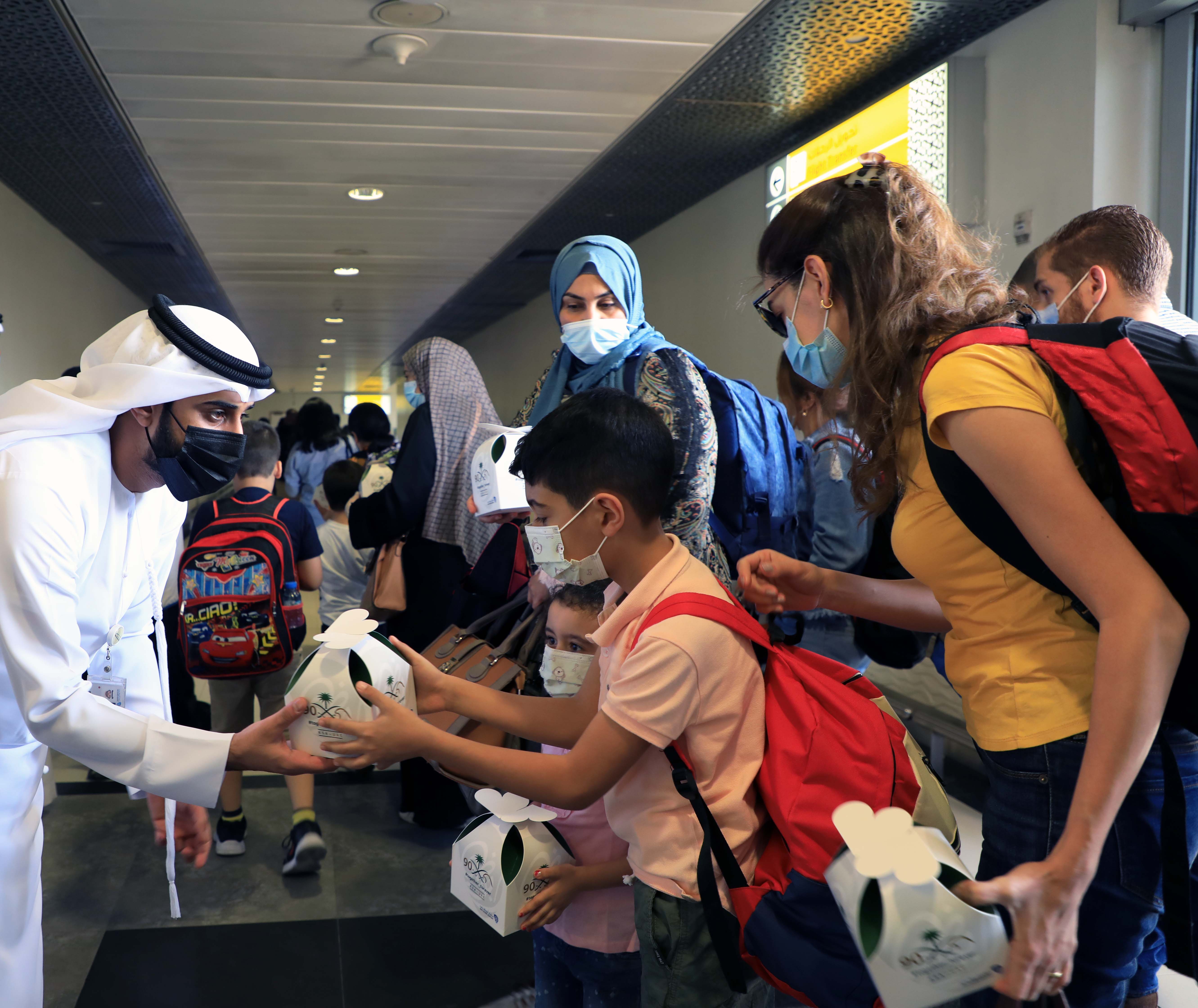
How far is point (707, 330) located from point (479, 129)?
228 cm

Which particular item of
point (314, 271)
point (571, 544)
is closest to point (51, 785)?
point (571, 544)

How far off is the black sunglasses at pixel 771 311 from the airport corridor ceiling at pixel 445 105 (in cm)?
268

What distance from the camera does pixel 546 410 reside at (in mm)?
2902

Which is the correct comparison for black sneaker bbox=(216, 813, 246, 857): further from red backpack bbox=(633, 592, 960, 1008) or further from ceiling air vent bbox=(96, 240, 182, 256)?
ceiling air vent bbox=(96, 240, 182, 256)

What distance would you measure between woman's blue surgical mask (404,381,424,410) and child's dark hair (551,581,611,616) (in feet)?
6.55

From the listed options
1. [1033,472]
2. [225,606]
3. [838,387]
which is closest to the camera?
[1033,472]

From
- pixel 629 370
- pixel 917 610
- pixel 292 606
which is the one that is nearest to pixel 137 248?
pixel 292 606

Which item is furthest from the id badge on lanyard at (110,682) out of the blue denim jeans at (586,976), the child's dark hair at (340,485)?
the child's dark hair at (340,485)

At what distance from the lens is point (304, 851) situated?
11.1 feet

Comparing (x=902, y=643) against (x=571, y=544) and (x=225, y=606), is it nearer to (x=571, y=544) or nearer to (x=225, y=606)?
(x=571, y=544)

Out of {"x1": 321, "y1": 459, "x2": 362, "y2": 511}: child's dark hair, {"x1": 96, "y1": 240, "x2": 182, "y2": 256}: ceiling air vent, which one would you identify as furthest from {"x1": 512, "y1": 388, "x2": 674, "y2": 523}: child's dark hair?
{"x1": 96, "y1": 240, "x2": 182, "y2": 256}: ceiling air vent

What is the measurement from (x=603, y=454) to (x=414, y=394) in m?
2.48

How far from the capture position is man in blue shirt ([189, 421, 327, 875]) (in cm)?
345

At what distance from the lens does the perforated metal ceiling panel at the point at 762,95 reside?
395 cm
